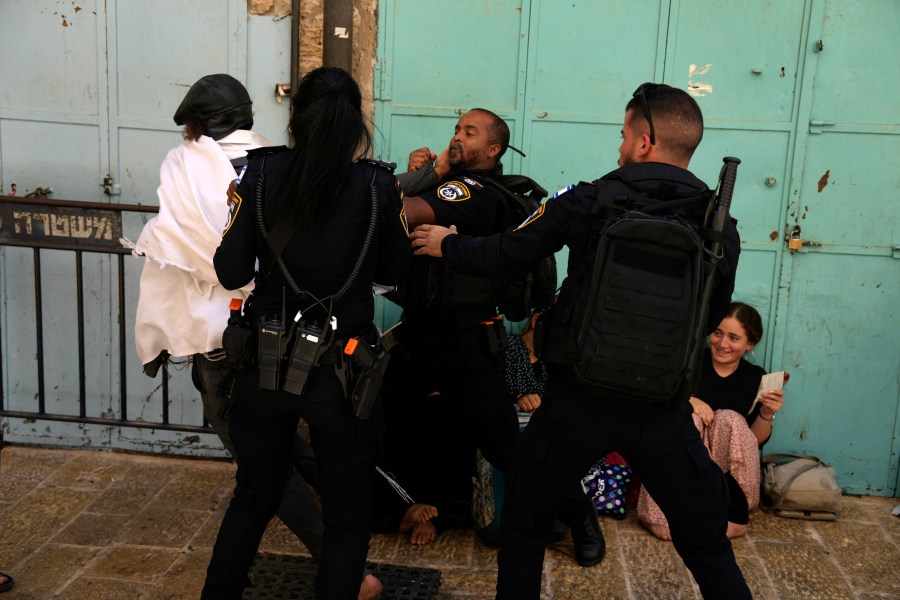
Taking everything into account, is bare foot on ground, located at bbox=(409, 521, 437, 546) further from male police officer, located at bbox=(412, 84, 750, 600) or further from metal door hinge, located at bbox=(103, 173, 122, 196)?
metal door hinge, located at bbox=(103, 173, 122, 196)

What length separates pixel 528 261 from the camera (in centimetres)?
286

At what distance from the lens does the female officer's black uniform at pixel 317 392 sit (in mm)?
2826

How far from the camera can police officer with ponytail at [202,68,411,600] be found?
9.12ft

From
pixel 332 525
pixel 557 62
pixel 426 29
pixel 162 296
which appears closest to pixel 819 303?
pixel 557 62

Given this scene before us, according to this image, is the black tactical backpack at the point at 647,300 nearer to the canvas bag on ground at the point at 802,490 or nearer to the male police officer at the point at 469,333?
the male police officer at the point at 469,333

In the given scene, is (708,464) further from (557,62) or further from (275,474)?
(557,62)

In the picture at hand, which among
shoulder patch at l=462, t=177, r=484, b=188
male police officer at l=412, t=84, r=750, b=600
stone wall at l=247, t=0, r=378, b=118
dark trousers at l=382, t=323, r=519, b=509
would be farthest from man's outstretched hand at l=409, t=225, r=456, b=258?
stone wall at l=247, t=0, r=378, b=118

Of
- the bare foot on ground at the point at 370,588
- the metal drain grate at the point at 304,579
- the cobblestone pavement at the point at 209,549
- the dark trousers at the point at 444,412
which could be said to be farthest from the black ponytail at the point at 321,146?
the cobblestone pavement at the point at 209,549

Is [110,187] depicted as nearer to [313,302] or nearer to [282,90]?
[282,90]

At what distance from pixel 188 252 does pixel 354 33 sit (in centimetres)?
188

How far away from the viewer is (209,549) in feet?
12.7

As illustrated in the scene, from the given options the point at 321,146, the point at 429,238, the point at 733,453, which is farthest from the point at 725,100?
the point at 321,146

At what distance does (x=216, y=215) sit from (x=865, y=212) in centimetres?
329

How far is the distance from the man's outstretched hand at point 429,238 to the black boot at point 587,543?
154 centimetres
